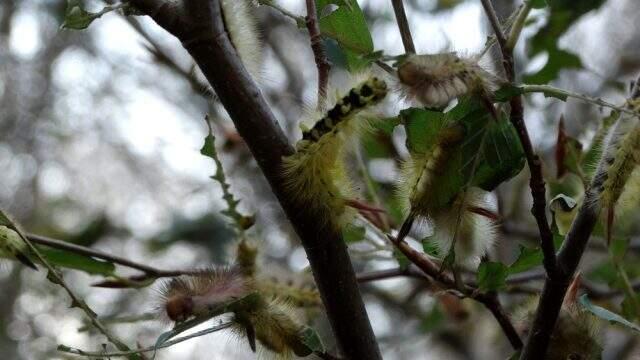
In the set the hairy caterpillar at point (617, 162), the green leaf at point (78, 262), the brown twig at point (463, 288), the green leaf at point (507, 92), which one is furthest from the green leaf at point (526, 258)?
the green leaf at point (78, 262)

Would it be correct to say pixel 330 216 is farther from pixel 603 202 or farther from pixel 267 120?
pixel 603 202

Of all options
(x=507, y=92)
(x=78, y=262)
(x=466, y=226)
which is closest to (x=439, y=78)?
(x=507, y=92)

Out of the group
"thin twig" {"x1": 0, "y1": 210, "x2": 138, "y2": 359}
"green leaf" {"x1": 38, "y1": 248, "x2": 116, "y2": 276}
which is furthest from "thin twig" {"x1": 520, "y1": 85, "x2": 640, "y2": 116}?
"green leaf" {"x1": 38, "y1": 248, "x2": 116, "y2": 276}

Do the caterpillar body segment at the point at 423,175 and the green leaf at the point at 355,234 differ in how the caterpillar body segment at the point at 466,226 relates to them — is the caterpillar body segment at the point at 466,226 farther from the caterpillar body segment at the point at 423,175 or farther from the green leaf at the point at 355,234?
the green leaf at the point at 355,234

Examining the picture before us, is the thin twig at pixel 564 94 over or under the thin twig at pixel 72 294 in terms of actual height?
over

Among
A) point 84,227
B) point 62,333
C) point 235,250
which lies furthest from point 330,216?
point 62,333

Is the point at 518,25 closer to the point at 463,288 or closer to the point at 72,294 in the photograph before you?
the point at 463,288
